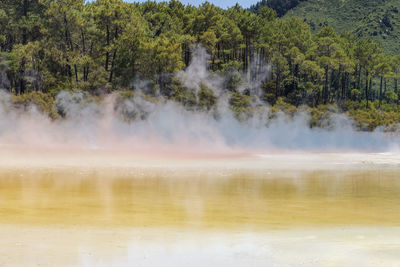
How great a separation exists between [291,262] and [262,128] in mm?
36198

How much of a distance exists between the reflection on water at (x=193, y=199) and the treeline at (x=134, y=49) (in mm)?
22042

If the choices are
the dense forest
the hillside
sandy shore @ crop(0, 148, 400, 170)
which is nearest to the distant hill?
the hillside

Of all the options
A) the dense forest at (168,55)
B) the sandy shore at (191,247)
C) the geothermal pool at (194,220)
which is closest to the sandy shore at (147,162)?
the geothermal pool at (194,220)

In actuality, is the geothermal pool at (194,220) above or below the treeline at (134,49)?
below

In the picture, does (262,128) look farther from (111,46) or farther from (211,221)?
(211,221)

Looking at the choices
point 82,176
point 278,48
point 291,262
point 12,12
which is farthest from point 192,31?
point 291,262

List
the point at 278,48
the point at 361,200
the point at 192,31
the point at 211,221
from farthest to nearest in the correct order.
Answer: the point at 278,48
the point at 192,31
the point at 361,200
the point at 211,221

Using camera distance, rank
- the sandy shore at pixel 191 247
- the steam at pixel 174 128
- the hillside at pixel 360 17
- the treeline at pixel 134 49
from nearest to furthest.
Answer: the sandy shore at pixel 191 247, the steam at pixel 174 128, the treeline at pixel 134 49, the hillside at pixel 360 17

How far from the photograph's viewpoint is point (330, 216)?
11492mm

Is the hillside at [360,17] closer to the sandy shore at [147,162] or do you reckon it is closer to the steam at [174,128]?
the steam at [174,128]

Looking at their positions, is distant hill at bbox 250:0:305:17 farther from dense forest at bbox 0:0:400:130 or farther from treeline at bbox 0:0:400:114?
treeline at bbox 0:0:400:114

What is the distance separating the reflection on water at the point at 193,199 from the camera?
10565mm

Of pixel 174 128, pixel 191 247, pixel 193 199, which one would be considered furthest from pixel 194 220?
pixel 174 128

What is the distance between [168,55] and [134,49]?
3.14 m
